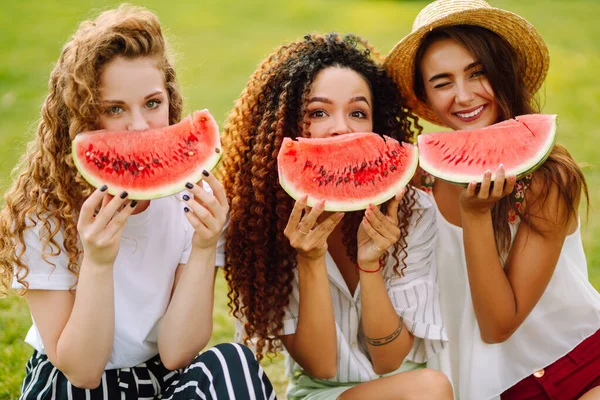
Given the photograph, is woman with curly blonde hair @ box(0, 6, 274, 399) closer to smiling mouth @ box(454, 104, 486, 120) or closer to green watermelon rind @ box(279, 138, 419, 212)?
green watermelon rind @ box(279, 138, 419, 212)

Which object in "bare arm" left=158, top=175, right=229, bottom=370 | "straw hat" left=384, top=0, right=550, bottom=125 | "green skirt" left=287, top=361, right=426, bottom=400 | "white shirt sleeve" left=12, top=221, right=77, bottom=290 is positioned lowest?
"green skirt" left=287, top=361, right=426, bottom=400

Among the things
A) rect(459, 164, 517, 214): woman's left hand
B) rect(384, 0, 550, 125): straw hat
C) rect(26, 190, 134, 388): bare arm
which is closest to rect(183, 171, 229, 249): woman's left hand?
rect(26, 190, 134, 388): bare arm

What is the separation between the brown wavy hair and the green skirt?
0.71 metres

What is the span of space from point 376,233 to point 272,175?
0.59 meters

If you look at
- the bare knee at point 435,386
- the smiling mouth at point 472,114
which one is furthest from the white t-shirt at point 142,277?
the smiling mouth at point 472,114

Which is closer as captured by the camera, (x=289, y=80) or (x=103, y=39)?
(x=103, y=39)

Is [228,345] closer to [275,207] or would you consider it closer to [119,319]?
[119,319]

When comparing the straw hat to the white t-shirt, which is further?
the straw hat

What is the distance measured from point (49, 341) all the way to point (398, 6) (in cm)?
1529

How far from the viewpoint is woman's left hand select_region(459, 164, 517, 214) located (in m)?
2.79

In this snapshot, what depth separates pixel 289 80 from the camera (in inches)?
128

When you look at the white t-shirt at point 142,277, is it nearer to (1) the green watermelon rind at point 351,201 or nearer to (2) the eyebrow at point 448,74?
(1) the green watermelon rind at point 351,201

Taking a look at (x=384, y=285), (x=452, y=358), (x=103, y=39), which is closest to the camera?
(x=103, y=39)

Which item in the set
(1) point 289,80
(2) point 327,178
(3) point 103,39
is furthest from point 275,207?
(3) point 103,39
